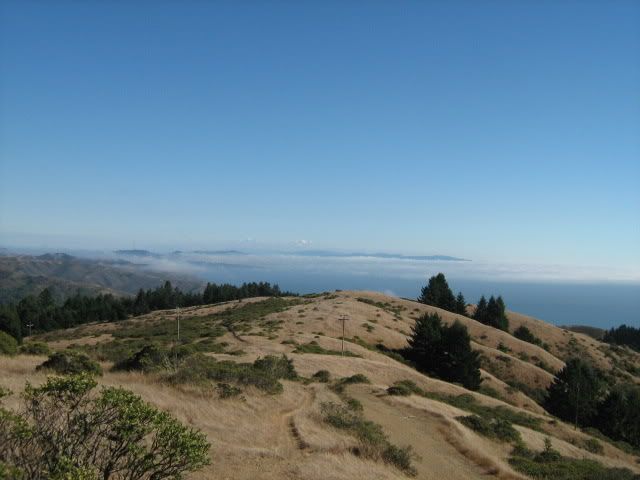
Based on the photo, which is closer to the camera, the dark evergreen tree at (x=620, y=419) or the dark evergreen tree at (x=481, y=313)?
the dark evergreen tree at (x=620, y=419)

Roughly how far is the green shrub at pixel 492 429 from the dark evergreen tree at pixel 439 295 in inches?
2764

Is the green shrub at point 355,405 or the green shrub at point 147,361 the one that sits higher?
the green shrub at point 147,361

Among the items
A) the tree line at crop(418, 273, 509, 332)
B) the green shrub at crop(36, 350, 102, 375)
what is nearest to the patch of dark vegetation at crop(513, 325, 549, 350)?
the tree line at crop(418, 273, 509, 332)

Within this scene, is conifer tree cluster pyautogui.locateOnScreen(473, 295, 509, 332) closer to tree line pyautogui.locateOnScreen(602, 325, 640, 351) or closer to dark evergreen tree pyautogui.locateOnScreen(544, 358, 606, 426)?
dark evergreen tree pyautogui.locateOnScreen(544, 358, 606, 426)

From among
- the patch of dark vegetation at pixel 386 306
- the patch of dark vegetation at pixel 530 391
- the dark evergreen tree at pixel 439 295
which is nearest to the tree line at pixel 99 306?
the dark evergreen tree at pixel 439 295

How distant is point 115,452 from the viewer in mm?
8469

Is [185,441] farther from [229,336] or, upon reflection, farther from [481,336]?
[481,336]

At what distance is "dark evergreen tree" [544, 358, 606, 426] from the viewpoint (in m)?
45.8

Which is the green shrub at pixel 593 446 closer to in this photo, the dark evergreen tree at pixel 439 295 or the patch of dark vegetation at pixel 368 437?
the patch of dark vegetation at pixel 368 437

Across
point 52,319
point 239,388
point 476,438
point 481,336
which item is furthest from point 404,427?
point 52,319

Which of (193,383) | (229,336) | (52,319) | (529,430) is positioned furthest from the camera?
(52,319)

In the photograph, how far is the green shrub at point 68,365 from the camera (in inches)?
769

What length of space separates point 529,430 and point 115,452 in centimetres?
2596

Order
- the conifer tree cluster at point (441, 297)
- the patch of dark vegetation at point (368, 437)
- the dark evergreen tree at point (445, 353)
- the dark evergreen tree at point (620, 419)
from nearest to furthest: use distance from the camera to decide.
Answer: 1. the patch of dark vegetation at point (368, 437)
2. the dark evergreen tree at point (620, 419)
3. the dark evergreen tree at point (445, 353)
4. the conifer tree cluster at point (441, 297)
